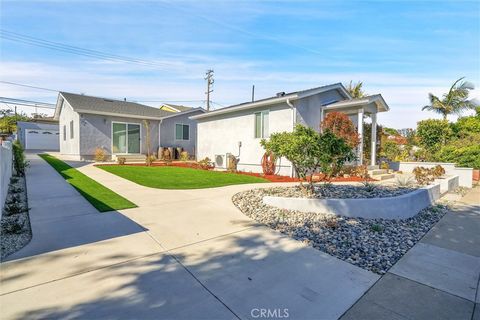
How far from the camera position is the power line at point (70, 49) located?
1630 centimetres

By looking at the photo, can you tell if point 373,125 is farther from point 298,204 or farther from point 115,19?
point 115,19

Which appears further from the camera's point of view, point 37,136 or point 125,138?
point 37,136

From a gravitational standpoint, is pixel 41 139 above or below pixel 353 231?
above

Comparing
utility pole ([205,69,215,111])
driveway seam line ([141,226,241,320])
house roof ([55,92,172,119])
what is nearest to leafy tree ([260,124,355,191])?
driveway seam line ([141,226,241,320])

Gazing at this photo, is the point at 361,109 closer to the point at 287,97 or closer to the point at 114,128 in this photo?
the point at 287,97

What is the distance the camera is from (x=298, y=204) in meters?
5.69

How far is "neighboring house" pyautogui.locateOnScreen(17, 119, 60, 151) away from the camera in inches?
1129

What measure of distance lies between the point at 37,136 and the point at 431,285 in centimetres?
3782

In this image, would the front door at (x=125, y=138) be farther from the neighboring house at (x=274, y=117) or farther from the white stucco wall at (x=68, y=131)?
the neighboring house at (x=274, y=117)

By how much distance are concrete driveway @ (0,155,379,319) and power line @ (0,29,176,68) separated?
654 inches

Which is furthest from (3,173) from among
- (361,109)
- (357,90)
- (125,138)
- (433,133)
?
(357,90)

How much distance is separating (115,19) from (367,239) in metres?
11.4

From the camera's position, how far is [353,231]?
4508mm

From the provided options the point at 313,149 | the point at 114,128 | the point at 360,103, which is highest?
the point at 360,103
